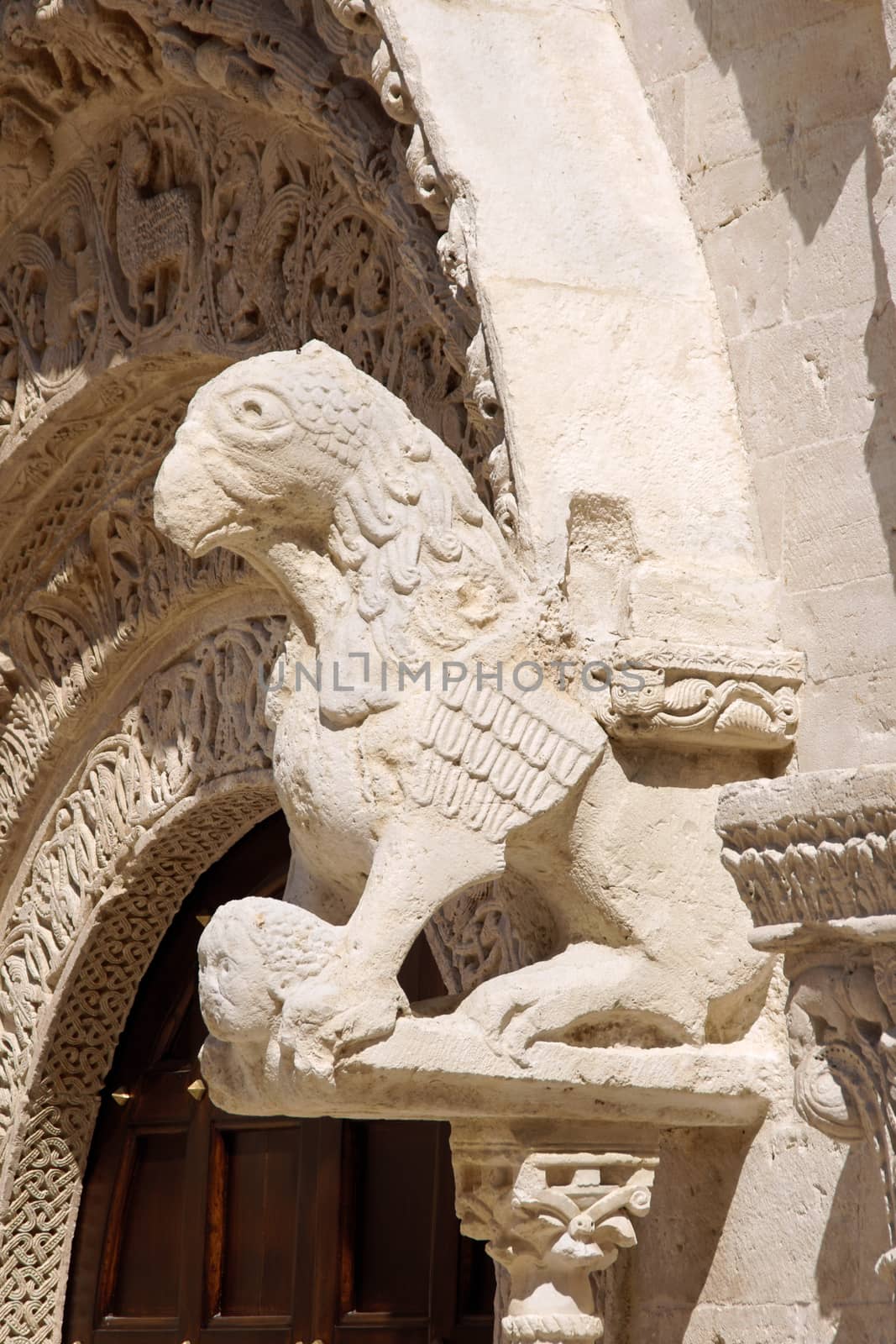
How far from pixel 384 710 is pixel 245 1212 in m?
2.05

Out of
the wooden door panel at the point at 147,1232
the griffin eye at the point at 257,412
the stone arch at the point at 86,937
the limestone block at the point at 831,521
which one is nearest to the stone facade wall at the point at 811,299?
the limestone block at the point at 831,521

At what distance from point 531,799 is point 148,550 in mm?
2151

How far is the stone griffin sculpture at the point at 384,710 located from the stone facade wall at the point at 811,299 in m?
0.36

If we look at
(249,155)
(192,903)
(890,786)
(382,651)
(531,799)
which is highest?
(249,155)

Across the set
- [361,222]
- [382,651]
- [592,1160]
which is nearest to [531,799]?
[382,651]

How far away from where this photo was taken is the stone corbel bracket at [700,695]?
2.45 metres

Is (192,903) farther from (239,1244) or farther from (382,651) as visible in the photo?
(382,651)

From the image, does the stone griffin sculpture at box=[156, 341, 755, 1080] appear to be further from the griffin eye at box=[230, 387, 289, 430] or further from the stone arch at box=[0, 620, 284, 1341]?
the stone arch at box=[0, 620, 284, 1341]

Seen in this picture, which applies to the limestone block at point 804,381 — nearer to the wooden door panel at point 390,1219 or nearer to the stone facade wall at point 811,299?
the stone facade wall at point 811,299

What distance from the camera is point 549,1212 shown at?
2424 mm

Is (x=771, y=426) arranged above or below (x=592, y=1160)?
above

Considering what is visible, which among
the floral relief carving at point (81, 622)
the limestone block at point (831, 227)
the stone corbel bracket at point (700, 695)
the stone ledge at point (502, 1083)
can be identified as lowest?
the stone ledge at point (502, 1083)

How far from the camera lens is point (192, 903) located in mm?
4355

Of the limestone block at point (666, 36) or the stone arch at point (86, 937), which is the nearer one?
the limestone block at point (666, 36)
